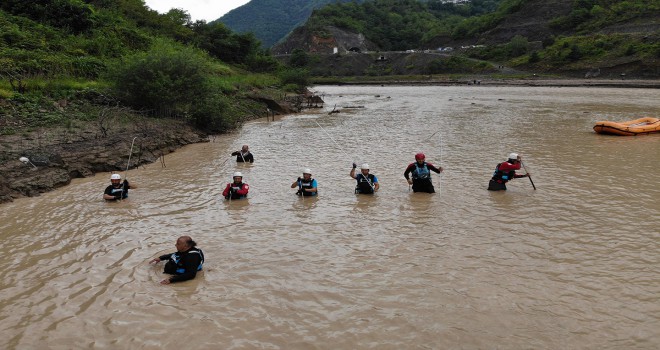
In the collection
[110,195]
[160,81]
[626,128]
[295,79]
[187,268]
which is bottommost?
[187,268]

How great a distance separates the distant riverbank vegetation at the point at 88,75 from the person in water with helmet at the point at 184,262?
1307 centimetres

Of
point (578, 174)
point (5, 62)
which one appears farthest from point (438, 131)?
point (5, 62)

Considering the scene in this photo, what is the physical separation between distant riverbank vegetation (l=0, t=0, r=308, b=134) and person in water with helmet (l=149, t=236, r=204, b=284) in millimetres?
13066

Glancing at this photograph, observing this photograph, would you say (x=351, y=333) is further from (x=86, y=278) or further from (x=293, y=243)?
(x=86, y=278)

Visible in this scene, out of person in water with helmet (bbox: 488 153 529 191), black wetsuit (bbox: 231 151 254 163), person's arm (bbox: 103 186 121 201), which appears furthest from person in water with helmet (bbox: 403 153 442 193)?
person's arm (bbox: 103 186 121 201)

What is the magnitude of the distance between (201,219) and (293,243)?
3076 mm

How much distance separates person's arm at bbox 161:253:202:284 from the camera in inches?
316

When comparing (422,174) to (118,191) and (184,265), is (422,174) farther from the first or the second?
(118,191)

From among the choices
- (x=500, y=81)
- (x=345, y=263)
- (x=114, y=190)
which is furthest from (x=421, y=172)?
(x=500, y=81)

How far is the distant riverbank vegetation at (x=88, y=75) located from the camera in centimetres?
2028

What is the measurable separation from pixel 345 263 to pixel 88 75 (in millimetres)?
25193

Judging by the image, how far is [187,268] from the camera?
807 cm

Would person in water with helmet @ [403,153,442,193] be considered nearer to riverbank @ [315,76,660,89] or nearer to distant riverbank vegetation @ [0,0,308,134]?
distant riverbank vegetation @ [0,0,308,134]

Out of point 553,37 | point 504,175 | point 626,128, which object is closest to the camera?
point 504,175
